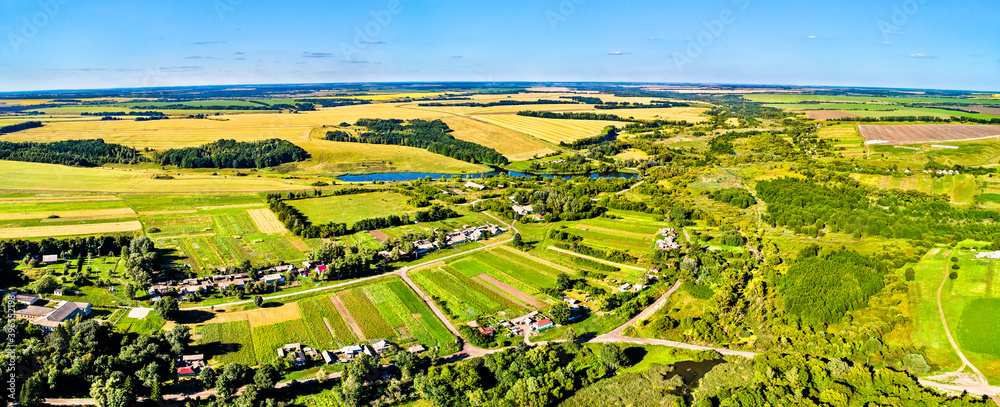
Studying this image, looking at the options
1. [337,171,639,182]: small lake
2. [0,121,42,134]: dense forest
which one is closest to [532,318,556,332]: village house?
[337,171,639,182]: small lake

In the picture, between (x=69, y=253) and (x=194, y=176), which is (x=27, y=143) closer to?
(x=194, y=176)

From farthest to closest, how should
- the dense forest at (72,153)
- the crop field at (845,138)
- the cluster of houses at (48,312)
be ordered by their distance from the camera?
the crop field at (845,138) < the dense forest at (72,153) < the cluster of houses at (48,312)

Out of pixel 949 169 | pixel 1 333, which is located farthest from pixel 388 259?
pixel 949 169

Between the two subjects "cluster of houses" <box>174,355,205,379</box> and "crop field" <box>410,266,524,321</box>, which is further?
"crop field" <box>410,266,524,321</box>

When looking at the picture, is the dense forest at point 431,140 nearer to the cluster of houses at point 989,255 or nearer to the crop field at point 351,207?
the crop field at point 351,207

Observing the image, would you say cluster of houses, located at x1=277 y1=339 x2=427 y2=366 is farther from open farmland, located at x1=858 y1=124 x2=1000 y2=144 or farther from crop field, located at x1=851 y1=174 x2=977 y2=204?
open farmland, located at x1=858 y1=124 x2=1000 y2=144

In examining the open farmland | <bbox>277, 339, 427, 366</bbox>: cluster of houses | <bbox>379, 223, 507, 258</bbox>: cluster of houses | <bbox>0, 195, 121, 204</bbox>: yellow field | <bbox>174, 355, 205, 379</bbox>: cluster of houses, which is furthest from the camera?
the open farmland

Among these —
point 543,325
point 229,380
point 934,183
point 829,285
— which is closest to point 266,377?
point 229,380
